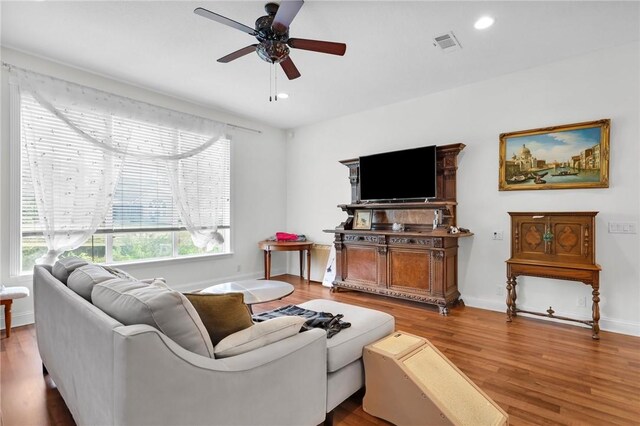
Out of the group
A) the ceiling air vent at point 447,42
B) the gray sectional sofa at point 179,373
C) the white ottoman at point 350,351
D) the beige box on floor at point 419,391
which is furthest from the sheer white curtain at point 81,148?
the beige box on floor at point 419,391

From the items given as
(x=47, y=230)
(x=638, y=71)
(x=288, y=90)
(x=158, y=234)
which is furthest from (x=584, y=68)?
(x=47, y=230)

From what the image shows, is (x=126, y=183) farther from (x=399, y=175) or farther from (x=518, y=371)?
(x=518, y=371)

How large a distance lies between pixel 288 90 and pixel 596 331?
13.8 feet

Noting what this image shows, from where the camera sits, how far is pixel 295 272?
5992 millimetres

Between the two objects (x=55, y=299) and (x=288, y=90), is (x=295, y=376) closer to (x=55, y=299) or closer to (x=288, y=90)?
(x=55, y=299)

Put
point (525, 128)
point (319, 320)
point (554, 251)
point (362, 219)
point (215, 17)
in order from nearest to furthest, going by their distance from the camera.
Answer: point (319, 320), point (215, 17), point (554, 251), point (525, 128), point (362, 219)

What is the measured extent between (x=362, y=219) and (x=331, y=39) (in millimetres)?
2548

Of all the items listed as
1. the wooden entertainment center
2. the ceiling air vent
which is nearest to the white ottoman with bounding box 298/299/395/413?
the wooden entertainment center

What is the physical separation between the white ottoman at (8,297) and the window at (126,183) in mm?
462

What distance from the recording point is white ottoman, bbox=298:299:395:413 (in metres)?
1.73

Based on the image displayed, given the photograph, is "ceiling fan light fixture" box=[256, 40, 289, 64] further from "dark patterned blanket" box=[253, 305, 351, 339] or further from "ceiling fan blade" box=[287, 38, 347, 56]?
"dark patterned blanket" box=[253, 305, 351, 339]

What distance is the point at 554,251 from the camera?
3246 millimetres

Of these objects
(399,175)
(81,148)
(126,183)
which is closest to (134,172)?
(126,183)

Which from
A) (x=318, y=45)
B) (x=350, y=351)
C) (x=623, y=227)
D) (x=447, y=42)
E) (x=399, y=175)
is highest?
(x=447, y=42)
